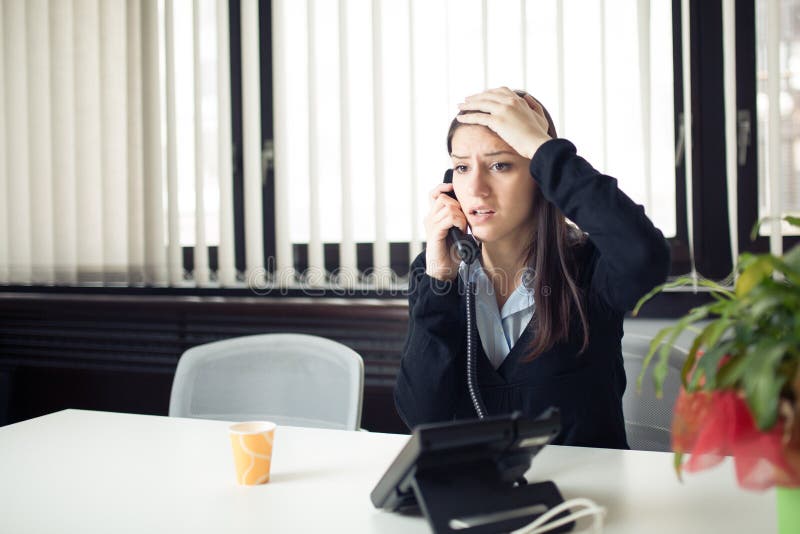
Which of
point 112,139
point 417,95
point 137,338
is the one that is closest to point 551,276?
point 417,95

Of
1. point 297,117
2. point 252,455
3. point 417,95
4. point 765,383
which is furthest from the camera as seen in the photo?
point 297,117

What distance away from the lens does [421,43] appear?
A: 231 centimetres

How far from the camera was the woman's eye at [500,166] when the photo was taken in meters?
1.36

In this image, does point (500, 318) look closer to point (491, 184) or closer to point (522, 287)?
point (522, 287)

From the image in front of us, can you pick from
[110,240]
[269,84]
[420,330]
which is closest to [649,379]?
[420,330]

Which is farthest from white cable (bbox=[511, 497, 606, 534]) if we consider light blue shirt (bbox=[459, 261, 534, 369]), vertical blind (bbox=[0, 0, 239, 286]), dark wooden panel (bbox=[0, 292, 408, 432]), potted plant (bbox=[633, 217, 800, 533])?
vertical blind (bbox=[0, 0, 239, 286])

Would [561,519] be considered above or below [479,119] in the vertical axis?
below

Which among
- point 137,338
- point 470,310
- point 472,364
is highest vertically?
point 470,310

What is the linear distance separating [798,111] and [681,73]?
0.35 meters

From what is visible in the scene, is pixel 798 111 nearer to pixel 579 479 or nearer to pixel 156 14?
pixel 579 479

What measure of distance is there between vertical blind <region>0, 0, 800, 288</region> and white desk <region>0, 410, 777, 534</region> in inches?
49.5

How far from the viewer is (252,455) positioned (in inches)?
36.9

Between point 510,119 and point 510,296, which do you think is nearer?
point 510,119

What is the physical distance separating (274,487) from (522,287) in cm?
69
